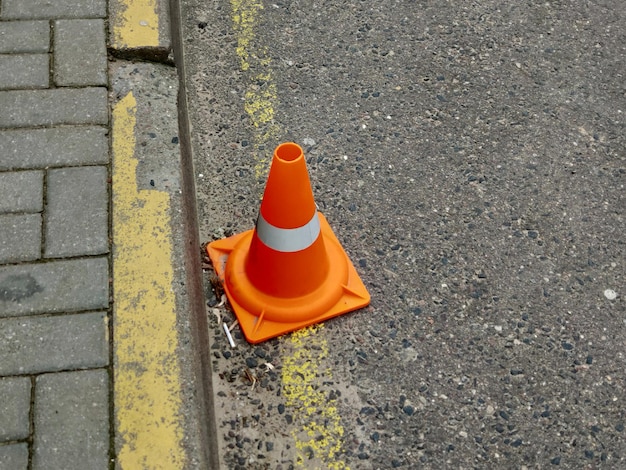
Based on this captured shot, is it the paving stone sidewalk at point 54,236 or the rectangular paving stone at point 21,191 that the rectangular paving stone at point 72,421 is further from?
the rectangular paving stone at point 21,191

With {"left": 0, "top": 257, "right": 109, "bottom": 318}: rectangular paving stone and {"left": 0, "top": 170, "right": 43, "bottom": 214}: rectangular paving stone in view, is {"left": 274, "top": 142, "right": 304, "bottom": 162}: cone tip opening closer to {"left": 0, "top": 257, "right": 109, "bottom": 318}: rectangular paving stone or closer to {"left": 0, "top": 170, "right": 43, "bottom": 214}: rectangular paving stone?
{"left": 0, "top": 257, "right": 109, "bottom": 318}: rectangular paving stone

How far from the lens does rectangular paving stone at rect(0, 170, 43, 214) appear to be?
104 inches

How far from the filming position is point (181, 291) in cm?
250

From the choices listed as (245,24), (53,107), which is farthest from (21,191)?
(245,24)

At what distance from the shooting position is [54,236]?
2.58 meters

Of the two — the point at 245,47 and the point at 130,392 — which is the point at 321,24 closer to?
the point at 245,47

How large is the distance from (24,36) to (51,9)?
8.1 inches

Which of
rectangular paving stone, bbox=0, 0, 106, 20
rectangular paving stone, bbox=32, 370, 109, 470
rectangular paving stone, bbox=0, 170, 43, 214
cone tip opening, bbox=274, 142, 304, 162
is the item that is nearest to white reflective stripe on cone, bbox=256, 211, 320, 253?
cone tip opening, bbox=274, 142, 304, 162

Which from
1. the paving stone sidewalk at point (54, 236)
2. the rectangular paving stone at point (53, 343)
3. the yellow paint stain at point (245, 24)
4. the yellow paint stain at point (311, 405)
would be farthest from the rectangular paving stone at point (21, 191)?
the yellow paint stain at point (245, 24)

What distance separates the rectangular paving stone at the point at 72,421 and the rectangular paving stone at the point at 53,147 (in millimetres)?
901

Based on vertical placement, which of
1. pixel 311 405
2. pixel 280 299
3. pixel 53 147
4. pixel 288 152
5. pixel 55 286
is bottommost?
pixel 311 405

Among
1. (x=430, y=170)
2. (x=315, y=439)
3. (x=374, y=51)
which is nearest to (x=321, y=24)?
(x=374, y=51)

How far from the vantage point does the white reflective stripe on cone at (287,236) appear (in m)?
2.52

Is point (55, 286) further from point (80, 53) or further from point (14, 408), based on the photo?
point (80, 53)
